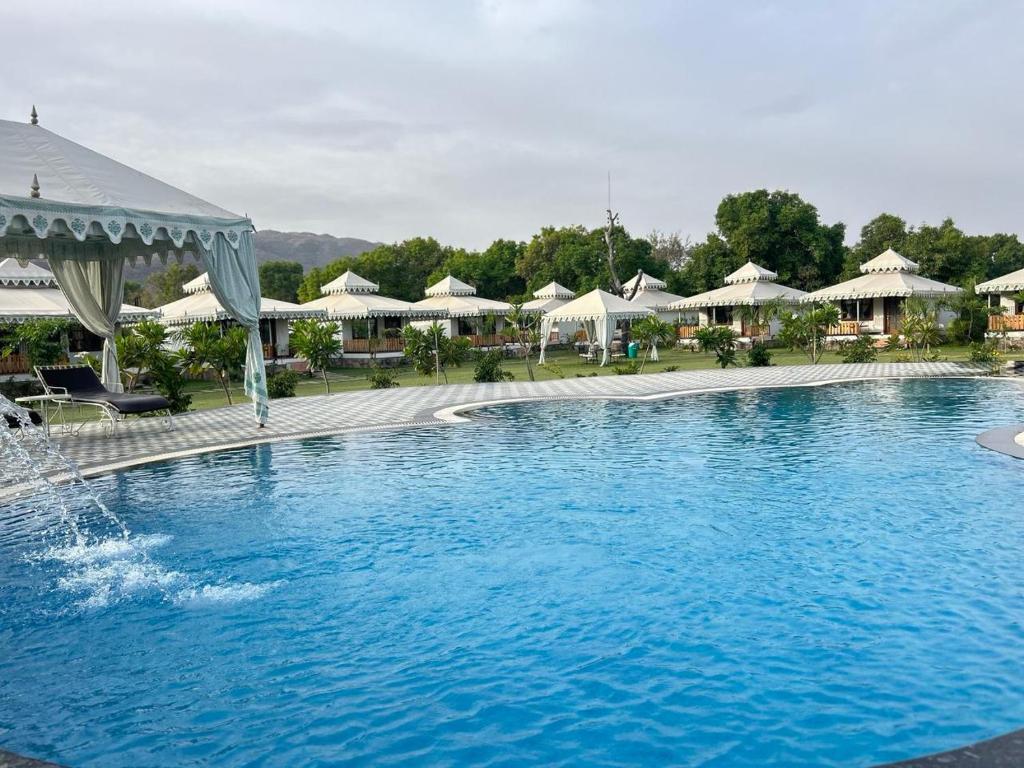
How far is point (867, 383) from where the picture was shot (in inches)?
693

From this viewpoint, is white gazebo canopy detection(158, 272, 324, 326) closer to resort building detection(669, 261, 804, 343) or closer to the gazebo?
the gazebo

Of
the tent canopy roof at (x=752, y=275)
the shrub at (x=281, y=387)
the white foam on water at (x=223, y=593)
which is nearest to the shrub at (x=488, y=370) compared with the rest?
the shrub at (x=281, y=387)

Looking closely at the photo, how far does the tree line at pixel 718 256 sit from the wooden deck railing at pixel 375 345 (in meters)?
5.59

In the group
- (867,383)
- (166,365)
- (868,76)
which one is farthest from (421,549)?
(868,76)

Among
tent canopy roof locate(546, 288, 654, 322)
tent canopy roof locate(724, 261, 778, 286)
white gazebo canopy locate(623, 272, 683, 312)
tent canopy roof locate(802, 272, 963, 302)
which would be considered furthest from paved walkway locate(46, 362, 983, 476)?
white gazebo canopy locate(623, 272, 683, 312)

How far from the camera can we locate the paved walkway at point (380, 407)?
11.2 m

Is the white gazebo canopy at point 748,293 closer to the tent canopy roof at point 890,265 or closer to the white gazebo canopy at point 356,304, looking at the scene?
the tent canopy roof at point 890,265

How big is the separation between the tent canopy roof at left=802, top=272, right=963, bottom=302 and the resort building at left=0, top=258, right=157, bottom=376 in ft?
84.9

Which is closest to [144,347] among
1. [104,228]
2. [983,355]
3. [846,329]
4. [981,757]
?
[104,228]

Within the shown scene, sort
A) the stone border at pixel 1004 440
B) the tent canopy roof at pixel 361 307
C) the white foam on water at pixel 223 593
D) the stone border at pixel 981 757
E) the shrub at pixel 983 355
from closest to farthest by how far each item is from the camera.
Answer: the stone border at pixel 981 757
the white foam on water at pixel 223 593
the stone border at pixel 1004 440
the shrub at pixel 983 355
the tent canopy roof at pixel 361 307

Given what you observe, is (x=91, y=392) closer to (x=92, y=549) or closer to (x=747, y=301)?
(x=92, y=549)

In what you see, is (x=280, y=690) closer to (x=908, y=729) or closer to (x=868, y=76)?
(x=908, y=729)

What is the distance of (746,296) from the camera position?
112 ft

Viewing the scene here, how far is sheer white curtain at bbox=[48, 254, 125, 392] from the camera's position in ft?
44.0
